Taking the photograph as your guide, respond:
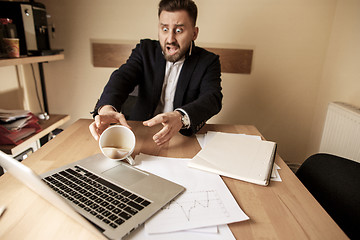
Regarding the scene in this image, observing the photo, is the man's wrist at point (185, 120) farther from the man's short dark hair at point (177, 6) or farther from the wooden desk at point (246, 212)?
the man's short dark hair at point (177, 6)

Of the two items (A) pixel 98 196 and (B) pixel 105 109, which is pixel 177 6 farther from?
(A) pixel 98 196

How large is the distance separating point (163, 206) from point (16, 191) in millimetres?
390

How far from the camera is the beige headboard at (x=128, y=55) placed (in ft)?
6.86

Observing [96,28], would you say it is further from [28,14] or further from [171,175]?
[171,175]

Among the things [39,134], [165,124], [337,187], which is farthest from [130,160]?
[39,134]

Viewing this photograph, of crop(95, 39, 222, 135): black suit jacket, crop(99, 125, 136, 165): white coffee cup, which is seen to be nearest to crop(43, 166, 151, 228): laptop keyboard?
crop(99, 125, 136, 165): white coffee cup

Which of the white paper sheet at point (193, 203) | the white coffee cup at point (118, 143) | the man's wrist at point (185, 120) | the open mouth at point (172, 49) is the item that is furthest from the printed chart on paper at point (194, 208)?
the open mouth at point (172, 49)

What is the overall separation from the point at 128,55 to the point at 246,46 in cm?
104

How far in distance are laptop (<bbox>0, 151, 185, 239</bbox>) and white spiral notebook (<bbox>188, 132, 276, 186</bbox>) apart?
17cm

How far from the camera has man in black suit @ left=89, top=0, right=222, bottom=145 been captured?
132 cm

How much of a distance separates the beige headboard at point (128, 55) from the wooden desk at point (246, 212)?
1431 millimetres

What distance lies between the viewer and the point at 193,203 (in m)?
0.60

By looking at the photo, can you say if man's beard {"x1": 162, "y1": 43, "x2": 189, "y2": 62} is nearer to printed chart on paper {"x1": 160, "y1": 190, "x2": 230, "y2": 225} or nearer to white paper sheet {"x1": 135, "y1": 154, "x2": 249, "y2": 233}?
white paper sheet {"x1": 135, "y1": 154, "x2": 249, "y2": 233}

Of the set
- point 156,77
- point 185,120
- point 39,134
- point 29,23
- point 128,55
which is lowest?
point 39,134
